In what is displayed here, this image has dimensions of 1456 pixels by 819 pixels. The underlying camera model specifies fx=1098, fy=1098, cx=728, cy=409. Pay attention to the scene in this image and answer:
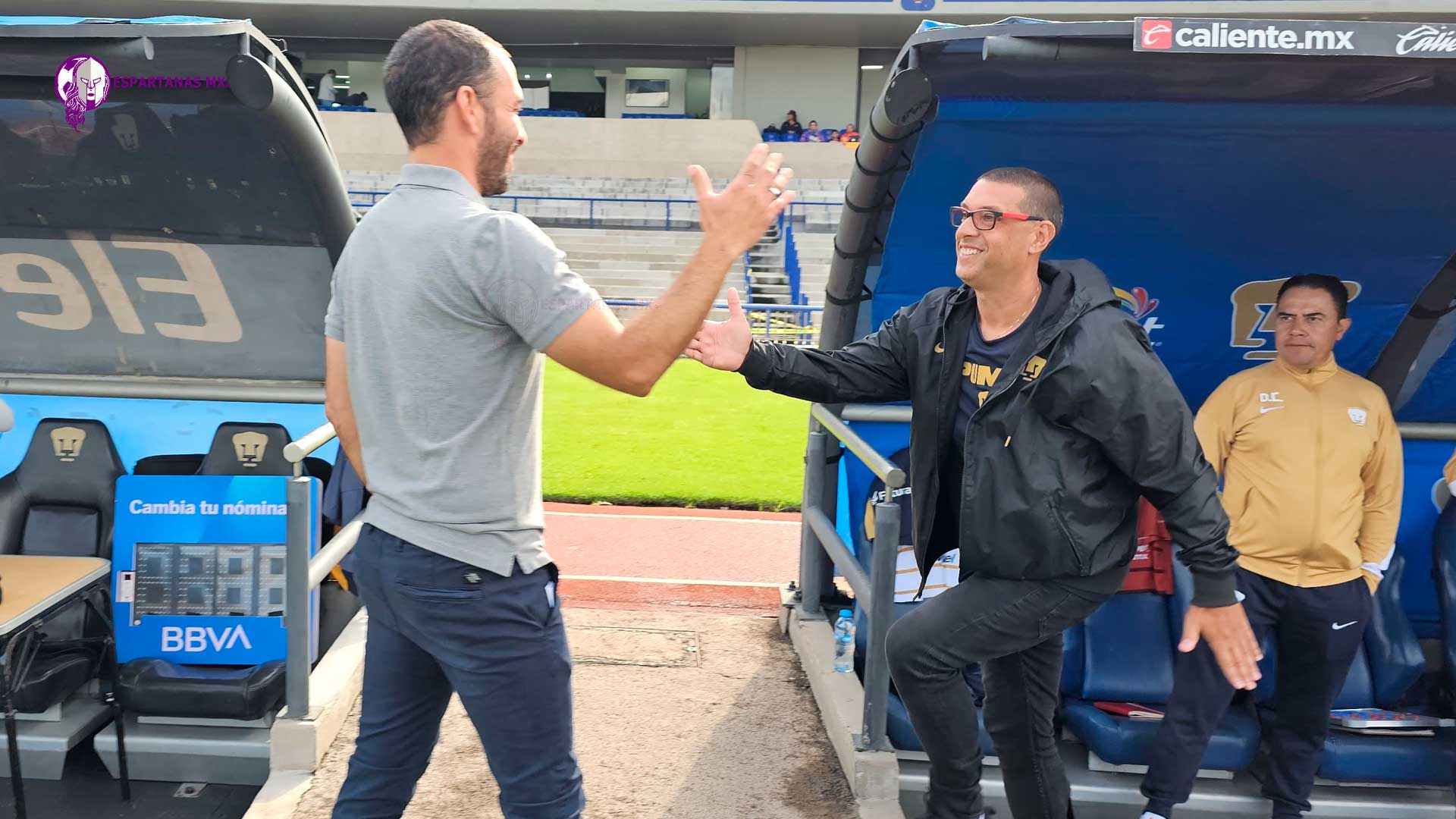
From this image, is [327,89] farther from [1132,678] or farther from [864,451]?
[1132,678]

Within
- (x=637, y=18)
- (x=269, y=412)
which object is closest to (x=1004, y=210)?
(x=269, y=412)

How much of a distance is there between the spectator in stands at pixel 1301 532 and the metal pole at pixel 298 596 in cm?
279

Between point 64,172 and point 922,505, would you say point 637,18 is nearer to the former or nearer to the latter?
point 64,172

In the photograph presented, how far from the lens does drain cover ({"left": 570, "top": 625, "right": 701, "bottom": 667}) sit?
15.7 feet

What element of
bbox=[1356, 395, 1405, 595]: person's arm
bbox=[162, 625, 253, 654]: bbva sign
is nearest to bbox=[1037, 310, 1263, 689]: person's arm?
bbox=[1356, 395, 1405, 595]: person's arm

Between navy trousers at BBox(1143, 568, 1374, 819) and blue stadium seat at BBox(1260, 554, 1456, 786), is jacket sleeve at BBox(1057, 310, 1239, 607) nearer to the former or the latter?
navy trousers at BBox(1143, 568, 1374, 819)

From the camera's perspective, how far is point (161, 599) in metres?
4.19

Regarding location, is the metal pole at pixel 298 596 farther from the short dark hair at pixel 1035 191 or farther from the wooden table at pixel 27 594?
the short dark hair at pixel 1035 191

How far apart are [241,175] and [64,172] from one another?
0.74m

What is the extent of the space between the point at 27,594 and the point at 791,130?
2918cm

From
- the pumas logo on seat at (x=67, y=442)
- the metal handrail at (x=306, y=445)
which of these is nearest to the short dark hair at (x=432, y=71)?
the metal handrail at (x=306, y=445)

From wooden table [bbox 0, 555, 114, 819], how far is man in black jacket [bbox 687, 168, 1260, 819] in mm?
2162

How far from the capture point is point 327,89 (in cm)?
3331

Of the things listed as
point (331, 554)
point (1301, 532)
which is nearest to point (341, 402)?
point (331, 554)
